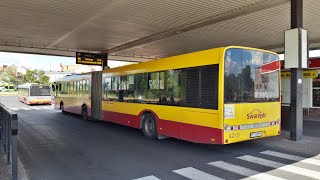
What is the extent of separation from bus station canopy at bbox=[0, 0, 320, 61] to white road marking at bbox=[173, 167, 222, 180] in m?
6.49

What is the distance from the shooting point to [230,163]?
23.3 feet

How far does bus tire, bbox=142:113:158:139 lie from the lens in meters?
10.3

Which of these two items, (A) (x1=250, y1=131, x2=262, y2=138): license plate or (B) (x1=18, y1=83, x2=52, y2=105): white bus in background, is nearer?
(A) (x1=250, y1=131, x2=262, y2=138): license plate

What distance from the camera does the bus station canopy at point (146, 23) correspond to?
11016mm

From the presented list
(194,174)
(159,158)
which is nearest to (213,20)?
(159,158)

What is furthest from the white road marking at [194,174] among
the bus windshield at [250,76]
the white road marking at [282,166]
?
the bus windshield at [250,76]

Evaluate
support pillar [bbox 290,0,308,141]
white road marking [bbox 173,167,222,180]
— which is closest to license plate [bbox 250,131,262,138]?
support pillar [bbox 290,0,308,141]

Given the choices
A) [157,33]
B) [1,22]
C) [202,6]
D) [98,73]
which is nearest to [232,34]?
[157,33]

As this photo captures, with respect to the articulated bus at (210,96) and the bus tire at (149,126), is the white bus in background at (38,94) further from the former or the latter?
the bus tire at (149,126)

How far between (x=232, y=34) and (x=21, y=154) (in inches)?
495

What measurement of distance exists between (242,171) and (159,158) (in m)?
2.20

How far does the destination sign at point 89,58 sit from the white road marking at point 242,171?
17031 millimetres

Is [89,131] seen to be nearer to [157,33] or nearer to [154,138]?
[154,138]

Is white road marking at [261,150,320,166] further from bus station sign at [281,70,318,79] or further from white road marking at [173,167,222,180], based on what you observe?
bus station sign at [281,70,318,79]
